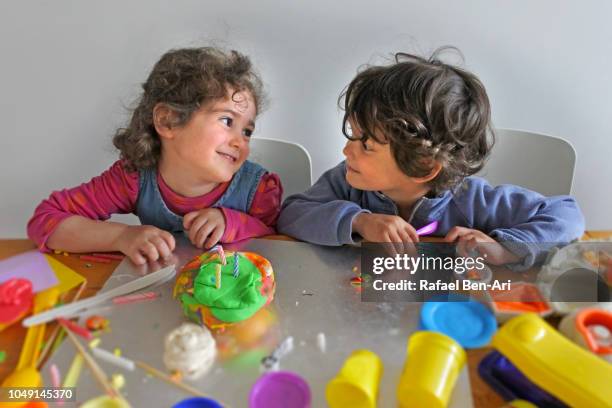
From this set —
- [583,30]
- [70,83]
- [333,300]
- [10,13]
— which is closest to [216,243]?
[333,300]

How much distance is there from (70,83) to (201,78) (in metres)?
0.48

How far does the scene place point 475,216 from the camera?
82 cm

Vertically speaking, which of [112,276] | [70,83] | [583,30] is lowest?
[112,276]

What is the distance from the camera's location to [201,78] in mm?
862

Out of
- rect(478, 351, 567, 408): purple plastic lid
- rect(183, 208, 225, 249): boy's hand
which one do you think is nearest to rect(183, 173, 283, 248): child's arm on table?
rect(183, 208, 225, 249): boy's hand

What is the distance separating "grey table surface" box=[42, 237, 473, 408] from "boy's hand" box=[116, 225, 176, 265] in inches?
0.7

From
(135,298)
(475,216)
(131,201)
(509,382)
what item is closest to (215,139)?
(131,201)

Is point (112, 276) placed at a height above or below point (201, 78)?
below

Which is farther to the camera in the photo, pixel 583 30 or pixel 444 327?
pixel 583 30

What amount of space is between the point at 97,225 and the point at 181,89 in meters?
0.28

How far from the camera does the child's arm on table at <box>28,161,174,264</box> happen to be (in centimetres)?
74

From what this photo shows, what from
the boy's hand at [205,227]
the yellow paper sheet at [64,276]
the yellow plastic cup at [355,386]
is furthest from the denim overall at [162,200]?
the yellow plastic cup at [355,386]

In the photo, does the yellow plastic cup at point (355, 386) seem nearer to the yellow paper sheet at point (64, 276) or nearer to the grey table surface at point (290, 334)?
the grey table surface at point (290, 334)

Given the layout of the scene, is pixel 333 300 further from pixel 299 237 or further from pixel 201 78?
pixel 201 78
